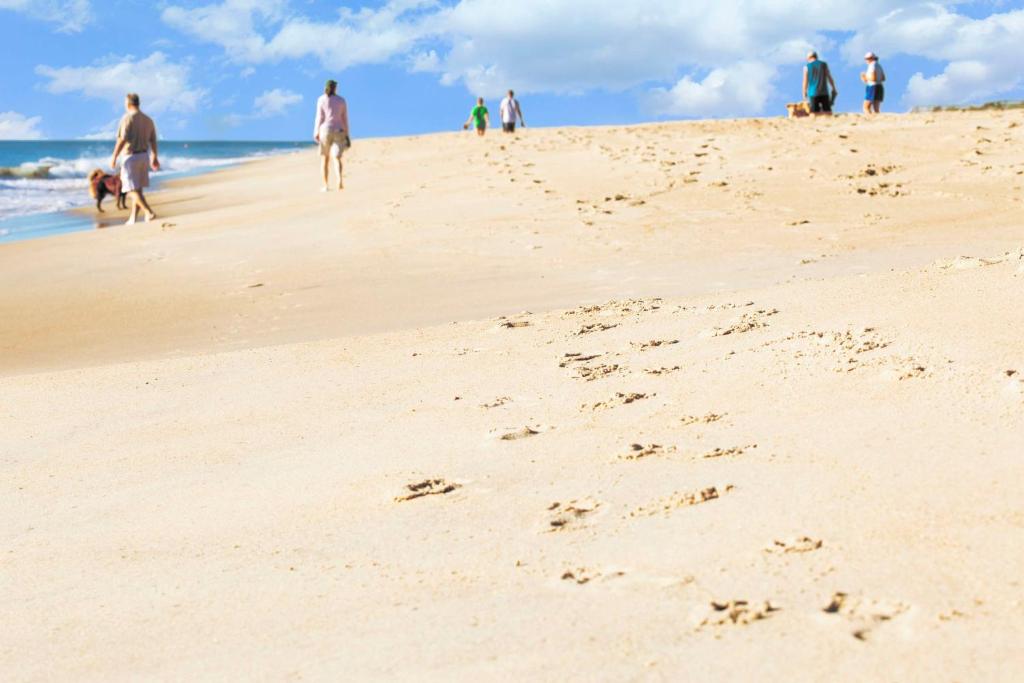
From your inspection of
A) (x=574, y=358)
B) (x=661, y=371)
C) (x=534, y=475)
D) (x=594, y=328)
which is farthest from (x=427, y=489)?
(x=594, y=328)

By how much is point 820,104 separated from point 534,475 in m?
16.9

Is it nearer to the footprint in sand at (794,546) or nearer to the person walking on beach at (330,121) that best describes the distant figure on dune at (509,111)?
the person walking on beach at (330,121)

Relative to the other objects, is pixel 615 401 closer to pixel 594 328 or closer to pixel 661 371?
pixel 661 371

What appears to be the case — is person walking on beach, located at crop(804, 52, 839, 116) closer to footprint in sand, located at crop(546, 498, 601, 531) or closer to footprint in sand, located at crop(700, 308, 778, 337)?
footprint in sand, located at crop(700, 308, 778, 337)

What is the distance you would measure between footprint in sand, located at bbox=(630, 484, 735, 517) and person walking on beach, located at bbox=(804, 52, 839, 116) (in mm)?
16991

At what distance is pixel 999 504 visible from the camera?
224 centimetres

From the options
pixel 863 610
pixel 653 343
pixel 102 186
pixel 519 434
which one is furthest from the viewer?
pixel 102 186

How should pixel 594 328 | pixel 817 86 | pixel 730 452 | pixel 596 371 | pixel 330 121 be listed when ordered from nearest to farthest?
1. pixel 730 452
2. pixel 596 371
3. pixel 594 328
4. pixel 330 121
5. pixel 817 86

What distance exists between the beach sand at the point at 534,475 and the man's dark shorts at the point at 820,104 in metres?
11.8

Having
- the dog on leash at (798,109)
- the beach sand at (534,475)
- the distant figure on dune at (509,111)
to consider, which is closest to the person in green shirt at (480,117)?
the distant figure on dune at (509,111)

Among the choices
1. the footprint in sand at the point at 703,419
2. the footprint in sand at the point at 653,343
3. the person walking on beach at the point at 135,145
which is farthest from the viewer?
the person walking on beach at the point at 135,145

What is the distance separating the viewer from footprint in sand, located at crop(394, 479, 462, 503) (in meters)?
2.88

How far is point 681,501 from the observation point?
2561 mm

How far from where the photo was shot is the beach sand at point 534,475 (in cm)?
195
